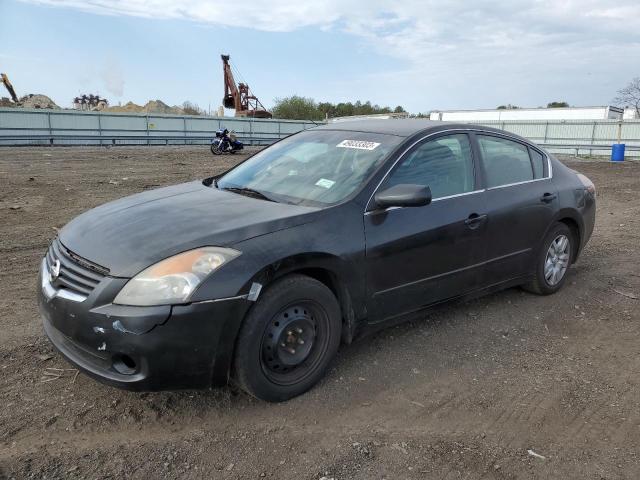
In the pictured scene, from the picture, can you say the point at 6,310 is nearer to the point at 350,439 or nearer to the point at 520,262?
the point at 350,439

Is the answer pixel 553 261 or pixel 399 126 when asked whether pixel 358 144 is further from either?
pixel 553 261

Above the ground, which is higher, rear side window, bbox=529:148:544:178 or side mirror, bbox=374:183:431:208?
rear side window, bbox=529:148:544:178

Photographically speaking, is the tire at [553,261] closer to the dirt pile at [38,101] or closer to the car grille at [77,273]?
the car grille at [77,273]

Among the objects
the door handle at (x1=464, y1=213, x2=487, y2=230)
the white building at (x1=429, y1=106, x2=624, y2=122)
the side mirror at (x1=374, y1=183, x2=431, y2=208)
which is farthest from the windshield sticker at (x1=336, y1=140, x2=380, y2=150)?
the white building at (x1=429, y1=106, x2=624, y2=122)

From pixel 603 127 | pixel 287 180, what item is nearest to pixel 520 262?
pixel 287 180

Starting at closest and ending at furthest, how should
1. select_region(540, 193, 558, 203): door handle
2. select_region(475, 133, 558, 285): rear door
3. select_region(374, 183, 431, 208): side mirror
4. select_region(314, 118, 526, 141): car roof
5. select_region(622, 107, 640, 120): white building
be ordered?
select_region(374, 183, 431, 208): side mirror
select_region(314, 118, 526, 141): car roof
select_region(475, 133, 558, 285): rear door
select_region(540, 193, 558, 203): door handle
select_region(622, 107, 640, 120): white building

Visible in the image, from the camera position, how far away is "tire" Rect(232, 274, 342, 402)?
9.38ft

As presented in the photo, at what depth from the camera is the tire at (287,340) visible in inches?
113

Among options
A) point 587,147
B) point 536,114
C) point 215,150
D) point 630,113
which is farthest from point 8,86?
point 630,113

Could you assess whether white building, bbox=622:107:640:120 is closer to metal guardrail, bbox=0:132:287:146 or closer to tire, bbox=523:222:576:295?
metal guardrail, bbox=0:132:287:146

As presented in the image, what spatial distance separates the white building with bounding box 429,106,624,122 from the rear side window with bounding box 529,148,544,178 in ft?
136

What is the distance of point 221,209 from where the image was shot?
332cm

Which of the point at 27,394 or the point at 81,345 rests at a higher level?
the point at 81,345

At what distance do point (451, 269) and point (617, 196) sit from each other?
1016 cm
